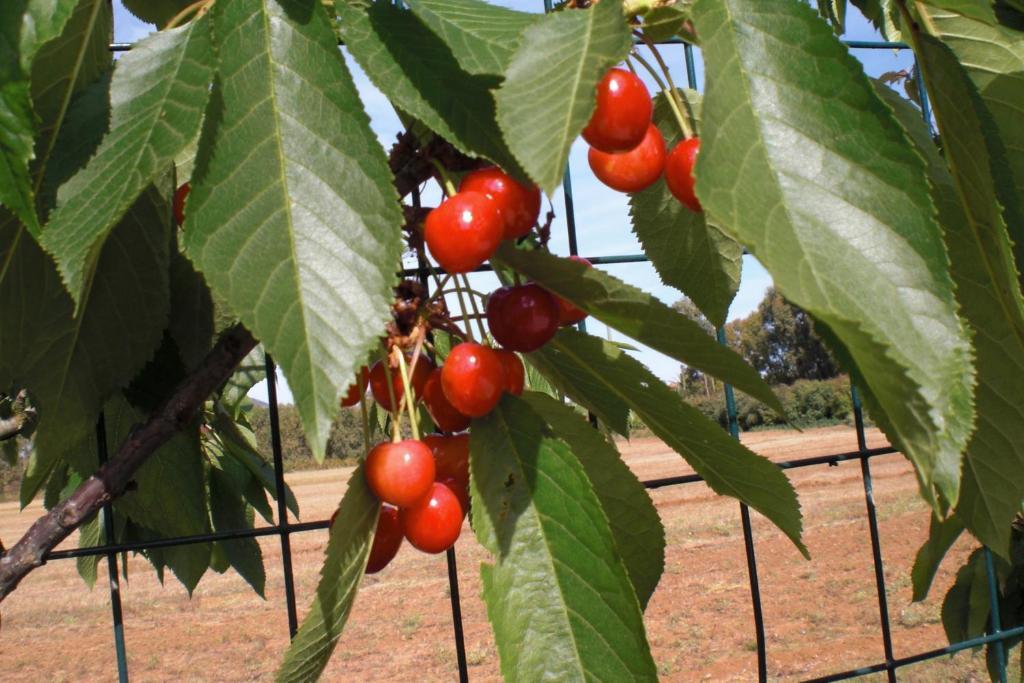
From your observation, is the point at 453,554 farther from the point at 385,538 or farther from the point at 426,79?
the point at 426,79

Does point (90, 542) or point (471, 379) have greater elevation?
point (471, 379)

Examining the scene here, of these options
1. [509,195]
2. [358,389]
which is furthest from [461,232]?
[358,389]

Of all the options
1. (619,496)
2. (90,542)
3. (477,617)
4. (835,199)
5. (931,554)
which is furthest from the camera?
(477,617)

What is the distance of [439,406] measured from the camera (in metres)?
0.58

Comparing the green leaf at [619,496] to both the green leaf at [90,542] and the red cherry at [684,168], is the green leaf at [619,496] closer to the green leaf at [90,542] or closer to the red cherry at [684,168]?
the red cherry at [684,168]

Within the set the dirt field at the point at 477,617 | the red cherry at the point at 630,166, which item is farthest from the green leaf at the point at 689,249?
the dirt field at the point at 477,617

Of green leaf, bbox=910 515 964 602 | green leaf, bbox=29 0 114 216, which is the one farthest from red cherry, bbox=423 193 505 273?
green leaf, bbox=910 515 964 602

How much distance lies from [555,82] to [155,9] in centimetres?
44

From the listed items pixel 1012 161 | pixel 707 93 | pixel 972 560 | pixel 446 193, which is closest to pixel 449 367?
pixel 446 193

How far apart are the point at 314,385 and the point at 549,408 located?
0.29 metres

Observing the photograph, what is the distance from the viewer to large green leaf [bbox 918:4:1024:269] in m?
0.60

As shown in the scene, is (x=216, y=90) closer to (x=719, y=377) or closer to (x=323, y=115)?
(x=323, y=115)

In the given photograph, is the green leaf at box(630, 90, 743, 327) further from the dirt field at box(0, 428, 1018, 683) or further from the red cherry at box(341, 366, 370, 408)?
the dirt field at box(0, 428, 1018, 683)

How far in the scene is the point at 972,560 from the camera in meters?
1.92
